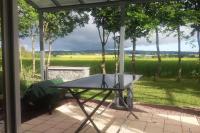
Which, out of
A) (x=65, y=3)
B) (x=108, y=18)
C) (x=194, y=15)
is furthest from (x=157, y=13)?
(x=65, y=3)

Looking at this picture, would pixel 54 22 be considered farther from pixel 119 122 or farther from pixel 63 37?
pixel 119 122

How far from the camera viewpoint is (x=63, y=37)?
1306 cm

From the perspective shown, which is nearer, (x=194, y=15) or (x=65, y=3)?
(x=65, y=3)

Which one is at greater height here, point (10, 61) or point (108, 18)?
point (108, 18)

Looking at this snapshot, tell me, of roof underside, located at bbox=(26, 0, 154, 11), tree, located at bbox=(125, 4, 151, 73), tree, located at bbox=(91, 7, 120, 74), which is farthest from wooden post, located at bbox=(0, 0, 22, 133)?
tree, located at bbox=(125, 4, 151, 73)

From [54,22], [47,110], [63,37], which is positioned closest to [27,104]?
[47,110]

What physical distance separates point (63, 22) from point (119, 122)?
821 centimetres

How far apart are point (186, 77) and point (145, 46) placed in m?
4.51

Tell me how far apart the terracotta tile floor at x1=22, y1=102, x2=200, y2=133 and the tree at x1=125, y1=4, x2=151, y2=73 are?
212 inches

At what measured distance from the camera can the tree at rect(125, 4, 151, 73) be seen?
10.5 meters

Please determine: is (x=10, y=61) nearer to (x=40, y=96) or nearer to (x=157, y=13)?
(x=40, y=96)

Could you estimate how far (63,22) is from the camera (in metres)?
12.2

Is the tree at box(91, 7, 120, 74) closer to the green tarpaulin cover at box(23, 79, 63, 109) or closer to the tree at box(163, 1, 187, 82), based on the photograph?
the tree at box(163, 1, 187, 82)

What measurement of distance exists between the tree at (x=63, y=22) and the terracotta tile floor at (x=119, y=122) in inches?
266
